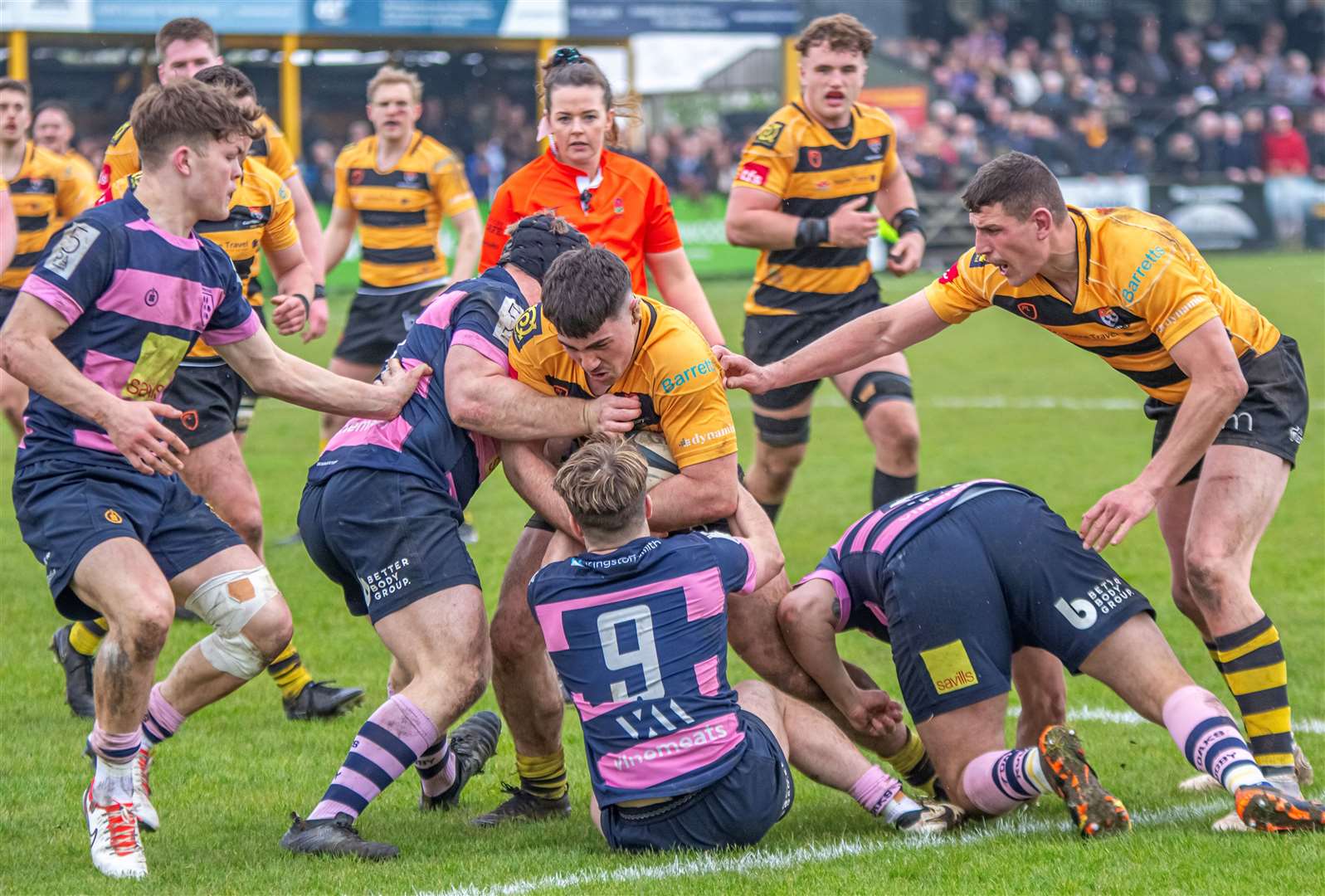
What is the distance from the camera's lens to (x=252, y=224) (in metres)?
7.35

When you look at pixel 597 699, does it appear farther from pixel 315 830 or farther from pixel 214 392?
pixel 214 392

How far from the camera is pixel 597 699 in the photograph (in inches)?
183

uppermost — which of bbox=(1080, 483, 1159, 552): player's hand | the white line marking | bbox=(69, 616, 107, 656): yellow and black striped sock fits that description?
bbox=(1080, 483, 1159, 552): player's hand

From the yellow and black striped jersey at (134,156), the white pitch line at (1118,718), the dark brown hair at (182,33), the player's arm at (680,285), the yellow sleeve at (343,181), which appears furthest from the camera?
the yellow sleeve at (343,181)

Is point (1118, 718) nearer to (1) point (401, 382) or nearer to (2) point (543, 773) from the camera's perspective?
(2) point (543, 773)

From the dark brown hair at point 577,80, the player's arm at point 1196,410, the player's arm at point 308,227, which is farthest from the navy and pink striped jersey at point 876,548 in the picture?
the player's arm at point 308,227

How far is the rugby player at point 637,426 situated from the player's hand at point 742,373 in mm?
513

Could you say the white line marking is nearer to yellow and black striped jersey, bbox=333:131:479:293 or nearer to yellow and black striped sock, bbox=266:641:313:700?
yellow and black striped jersey, bbox=333:131:479:293

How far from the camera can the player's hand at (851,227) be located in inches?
309

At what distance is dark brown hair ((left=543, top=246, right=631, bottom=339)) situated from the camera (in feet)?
15.6

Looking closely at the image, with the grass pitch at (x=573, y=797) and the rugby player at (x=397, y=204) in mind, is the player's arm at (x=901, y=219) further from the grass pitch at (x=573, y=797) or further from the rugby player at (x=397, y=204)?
the rugby player at (x=397, y=204)

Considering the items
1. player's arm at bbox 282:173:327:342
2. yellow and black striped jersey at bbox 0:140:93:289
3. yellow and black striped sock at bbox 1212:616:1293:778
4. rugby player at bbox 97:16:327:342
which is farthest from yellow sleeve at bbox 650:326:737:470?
yellow and black striped jersey at bbox 0:140:93:289

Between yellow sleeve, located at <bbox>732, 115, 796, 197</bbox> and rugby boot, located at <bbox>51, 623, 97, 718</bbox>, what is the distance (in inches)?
160

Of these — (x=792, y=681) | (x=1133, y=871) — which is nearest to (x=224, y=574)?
(x=792, y=681)
